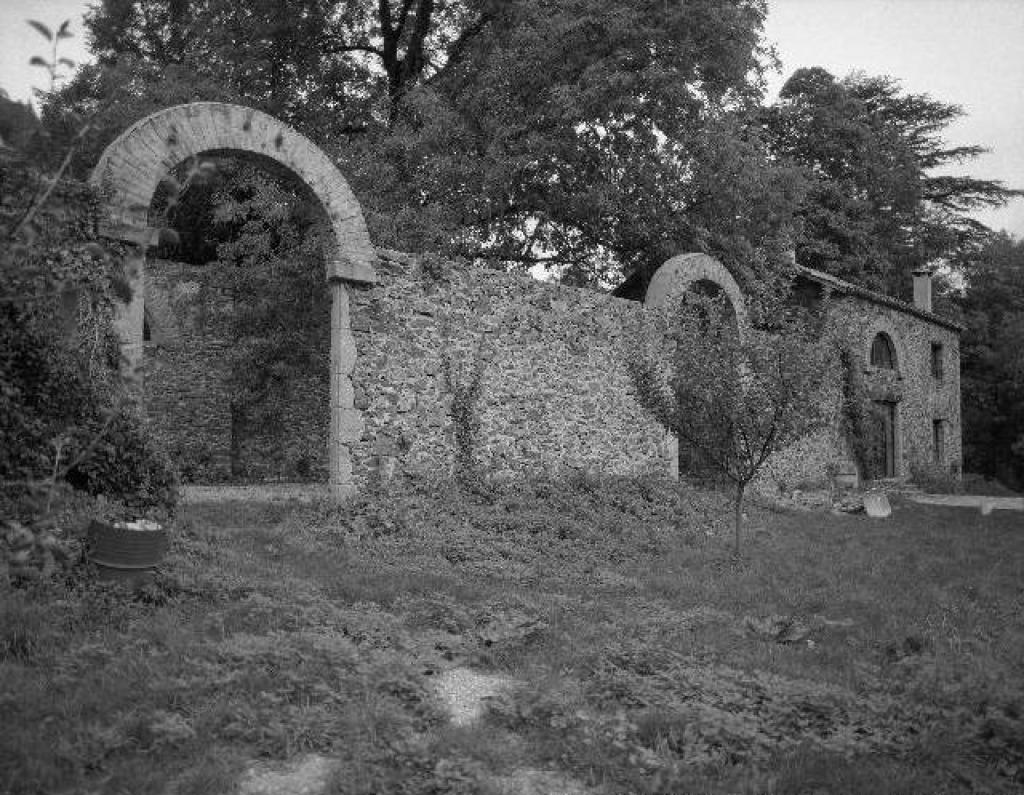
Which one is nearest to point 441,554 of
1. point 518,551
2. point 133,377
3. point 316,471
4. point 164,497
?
point 518,551

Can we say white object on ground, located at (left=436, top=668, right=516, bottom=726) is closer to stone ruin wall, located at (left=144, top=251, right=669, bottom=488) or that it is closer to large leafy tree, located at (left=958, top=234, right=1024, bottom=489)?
stone ruin wall, located at (left=144, top=251, right=669, bottom=488)

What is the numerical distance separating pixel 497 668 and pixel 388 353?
17.8ft

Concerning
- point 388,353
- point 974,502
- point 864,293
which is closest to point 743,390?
point 388,353

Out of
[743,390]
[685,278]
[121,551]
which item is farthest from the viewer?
[685,278]

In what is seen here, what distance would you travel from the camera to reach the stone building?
834cm

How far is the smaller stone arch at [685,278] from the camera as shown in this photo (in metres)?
13.7

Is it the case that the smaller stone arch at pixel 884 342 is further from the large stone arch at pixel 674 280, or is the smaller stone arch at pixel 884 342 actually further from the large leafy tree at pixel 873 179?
the large stone arch at pixel 674 280

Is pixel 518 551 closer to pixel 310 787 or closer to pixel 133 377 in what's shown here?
pixel 310 787

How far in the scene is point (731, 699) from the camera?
443 centimetres

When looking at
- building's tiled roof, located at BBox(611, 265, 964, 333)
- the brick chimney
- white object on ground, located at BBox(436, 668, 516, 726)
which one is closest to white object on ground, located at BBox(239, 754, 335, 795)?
white object on ground, located at BBox(436, 668, 516, 726)

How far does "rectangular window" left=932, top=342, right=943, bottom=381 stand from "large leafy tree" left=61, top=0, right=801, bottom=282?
973 centimetres

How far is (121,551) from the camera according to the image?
5.46 m

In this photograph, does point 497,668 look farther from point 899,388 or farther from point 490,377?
point 899,388

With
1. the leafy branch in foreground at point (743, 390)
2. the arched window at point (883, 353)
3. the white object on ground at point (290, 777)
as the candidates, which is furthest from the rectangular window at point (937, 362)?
the white object on ground at point (290, 777)
